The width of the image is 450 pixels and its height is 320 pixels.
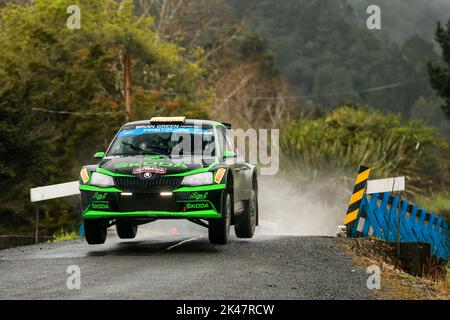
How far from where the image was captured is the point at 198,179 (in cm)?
1338

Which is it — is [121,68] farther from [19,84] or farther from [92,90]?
[19,84]

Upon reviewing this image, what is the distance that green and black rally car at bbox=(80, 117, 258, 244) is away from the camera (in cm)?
1325

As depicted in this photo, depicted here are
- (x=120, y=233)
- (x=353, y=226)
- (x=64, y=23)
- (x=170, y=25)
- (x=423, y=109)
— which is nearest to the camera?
(x=120, y=233)

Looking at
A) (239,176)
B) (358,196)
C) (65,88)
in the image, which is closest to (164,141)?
(239,176)

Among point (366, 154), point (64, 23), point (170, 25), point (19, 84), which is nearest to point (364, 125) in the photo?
point (366, 154)

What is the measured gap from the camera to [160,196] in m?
13.2

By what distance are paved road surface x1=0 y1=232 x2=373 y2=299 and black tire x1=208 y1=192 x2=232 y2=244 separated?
0.15 m

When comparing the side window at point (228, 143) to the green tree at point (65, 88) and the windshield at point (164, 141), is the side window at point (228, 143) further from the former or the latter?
the green tree at point (65, 88)

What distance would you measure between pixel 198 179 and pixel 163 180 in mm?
478

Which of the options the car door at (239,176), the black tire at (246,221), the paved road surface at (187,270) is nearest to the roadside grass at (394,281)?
the paved road surface at (187,270)

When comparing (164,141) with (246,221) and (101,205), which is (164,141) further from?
(246,221)

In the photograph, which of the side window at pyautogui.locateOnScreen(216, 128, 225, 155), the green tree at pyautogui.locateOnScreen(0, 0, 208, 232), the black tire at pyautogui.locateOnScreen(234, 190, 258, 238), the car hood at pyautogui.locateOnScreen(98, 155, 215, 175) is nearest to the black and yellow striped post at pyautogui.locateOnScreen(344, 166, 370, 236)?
the black tire at pyautogui.locateOnScreen(234, 190, 258, 238)

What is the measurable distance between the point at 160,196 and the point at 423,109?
113m

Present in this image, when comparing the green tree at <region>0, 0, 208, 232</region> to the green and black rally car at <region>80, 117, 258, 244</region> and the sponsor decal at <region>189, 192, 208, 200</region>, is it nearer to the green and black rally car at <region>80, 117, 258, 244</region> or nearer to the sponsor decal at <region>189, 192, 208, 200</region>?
the green and black rally car at <region>80, 117, 258, 244</region>
